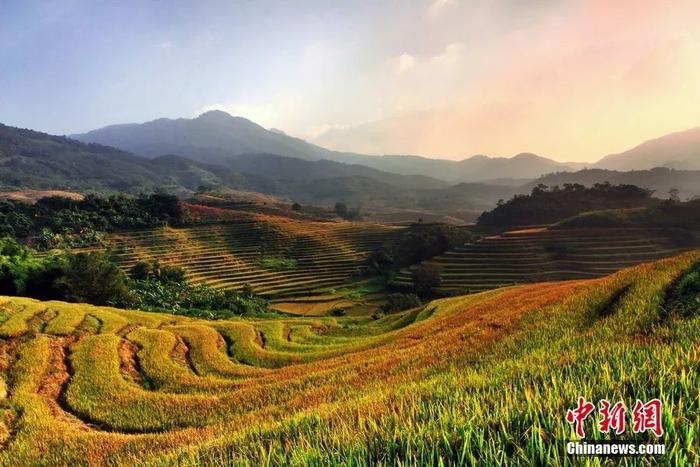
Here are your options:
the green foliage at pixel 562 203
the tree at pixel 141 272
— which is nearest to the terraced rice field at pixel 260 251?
the tree at pixel 141 272

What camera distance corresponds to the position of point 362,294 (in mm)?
86250

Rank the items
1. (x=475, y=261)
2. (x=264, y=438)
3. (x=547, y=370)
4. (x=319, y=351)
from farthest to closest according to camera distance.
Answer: (x=475, y=261) < (x=319, y=351) < (x=547, y=370) < (x=264, y=438)

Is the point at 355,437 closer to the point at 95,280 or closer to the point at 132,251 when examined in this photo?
the point at 95,280

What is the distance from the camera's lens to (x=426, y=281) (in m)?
83.1

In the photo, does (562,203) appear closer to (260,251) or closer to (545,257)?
(545,257)

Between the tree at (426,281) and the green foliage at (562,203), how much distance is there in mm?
74481

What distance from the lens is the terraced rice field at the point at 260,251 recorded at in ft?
295

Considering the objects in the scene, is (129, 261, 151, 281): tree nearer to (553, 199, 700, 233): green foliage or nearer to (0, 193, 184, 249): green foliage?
(0, 193, 184, 249): green foliage

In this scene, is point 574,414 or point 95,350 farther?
point 95,350

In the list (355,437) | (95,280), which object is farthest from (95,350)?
(95,280)

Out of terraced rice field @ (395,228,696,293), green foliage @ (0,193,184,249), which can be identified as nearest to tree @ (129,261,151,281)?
green foliage @ (0,193,184,249)

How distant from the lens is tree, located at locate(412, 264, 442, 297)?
82.3 metres

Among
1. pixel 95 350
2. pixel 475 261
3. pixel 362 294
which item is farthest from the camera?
pixel 475 261

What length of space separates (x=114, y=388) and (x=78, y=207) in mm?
125660
